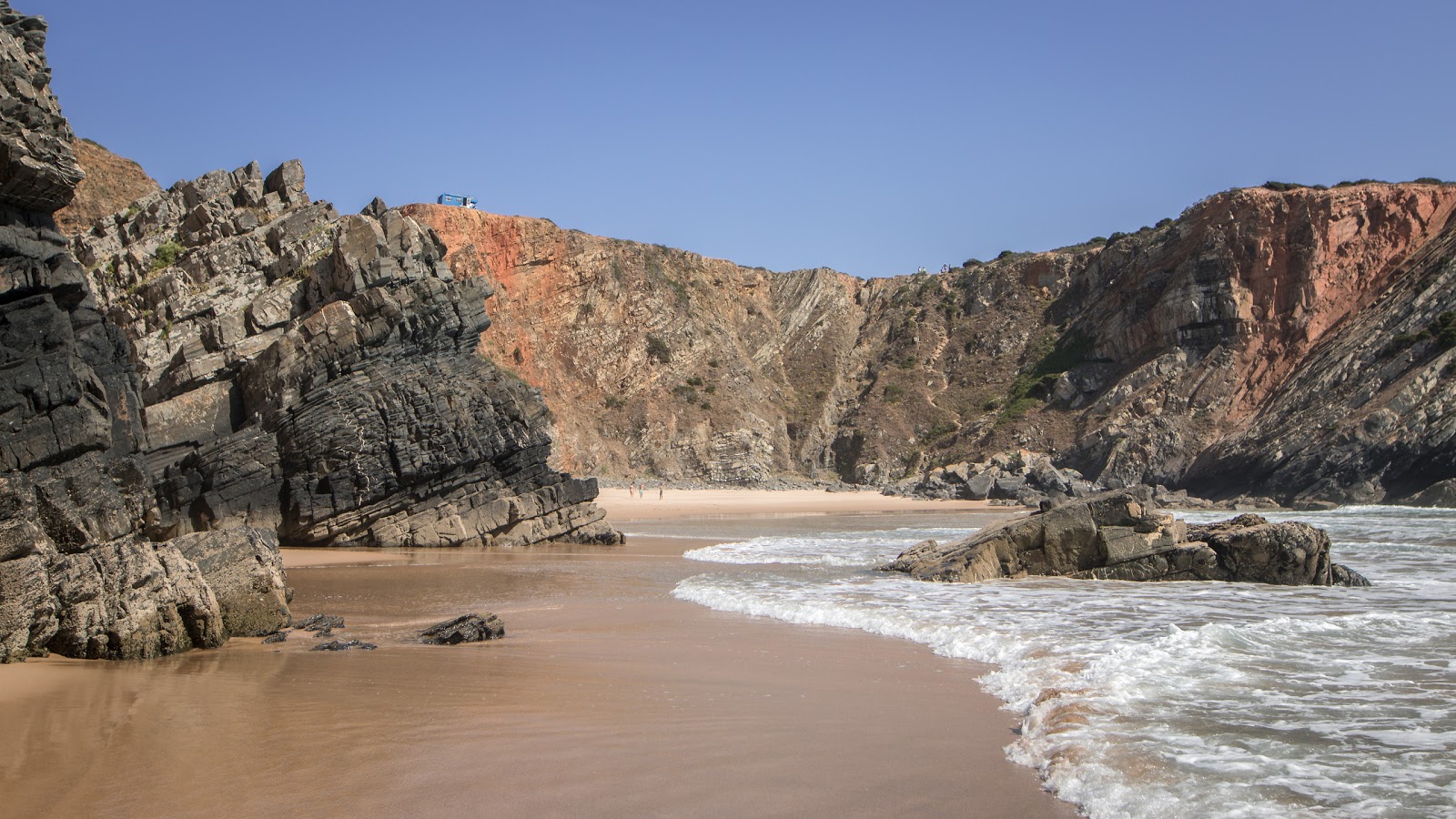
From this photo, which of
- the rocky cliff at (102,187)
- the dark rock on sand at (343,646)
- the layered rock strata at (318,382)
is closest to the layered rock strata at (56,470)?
the dark rock on sand at (343,646)

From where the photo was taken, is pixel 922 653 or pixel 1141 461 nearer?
pixel 922 653

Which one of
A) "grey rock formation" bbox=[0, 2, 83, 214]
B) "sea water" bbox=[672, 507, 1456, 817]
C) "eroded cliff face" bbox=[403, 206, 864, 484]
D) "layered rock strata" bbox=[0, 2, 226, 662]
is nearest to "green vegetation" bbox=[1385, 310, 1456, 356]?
"sea water" bbox=[672, 507, 1456, 817]

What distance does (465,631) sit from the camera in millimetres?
9367

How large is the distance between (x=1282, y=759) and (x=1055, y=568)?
346 inches

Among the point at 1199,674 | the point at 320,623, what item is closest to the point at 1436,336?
the point at 1199,674

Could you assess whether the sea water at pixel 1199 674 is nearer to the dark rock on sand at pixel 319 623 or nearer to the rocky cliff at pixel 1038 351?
the dark rock on sand at pixel 319 623

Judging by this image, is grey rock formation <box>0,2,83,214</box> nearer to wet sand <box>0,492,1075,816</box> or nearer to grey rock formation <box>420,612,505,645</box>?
wet sand <box>0,492,1075,816</box>

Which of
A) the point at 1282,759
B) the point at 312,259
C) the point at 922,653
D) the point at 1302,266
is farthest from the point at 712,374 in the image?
the point at 1282,759

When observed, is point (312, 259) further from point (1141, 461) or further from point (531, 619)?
point (1141, 461)

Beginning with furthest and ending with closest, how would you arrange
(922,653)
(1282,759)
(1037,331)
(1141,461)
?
(1037,331), (1141,461), (922,653), (1282,759)

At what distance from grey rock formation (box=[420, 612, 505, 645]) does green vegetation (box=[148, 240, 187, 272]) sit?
1711 centimetres

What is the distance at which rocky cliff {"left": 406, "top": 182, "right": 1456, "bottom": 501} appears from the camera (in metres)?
40.6

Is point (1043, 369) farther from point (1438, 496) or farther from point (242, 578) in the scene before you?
point (242, 578)

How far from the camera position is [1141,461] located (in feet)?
152
